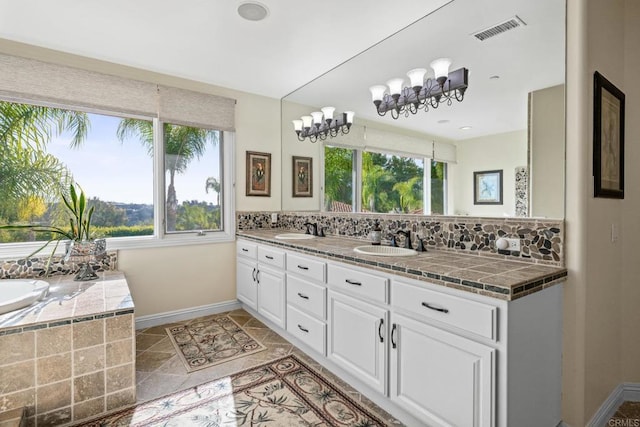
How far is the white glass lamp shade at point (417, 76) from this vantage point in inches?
89.0

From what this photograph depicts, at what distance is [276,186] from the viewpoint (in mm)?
3922

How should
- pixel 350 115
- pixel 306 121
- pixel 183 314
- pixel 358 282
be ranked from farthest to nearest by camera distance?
pixel 306 121 < pixel 183 314 < pixel 350 115 < pixel 358 282

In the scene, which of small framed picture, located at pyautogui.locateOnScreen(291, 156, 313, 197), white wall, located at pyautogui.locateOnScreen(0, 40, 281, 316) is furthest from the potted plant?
small framed picture, located at pyautogui.locateOnScreen(291, 156, 313, 197)

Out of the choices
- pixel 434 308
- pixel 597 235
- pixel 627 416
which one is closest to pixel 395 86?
pixel 597 235

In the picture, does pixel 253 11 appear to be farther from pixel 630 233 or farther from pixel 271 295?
pixel 630 233

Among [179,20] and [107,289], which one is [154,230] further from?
[179,20]

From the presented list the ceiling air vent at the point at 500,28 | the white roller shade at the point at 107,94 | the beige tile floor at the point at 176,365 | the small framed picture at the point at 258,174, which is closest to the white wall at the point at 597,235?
the ceiling air vent at the point at 500,28

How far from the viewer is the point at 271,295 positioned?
9.43 ft

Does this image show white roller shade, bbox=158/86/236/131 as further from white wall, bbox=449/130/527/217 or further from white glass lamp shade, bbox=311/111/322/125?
white wall, bbox=449/130/527/217

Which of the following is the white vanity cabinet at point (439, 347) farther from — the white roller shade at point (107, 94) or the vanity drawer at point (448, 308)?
the white roller shade at point (107, 94)

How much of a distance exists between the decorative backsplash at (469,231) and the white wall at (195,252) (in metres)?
1.18

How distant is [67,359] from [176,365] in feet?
2.56

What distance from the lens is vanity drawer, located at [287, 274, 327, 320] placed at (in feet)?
7.39

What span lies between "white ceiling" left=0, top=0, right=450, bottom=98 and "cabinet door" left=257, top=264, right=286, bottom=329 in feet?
6.31
